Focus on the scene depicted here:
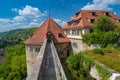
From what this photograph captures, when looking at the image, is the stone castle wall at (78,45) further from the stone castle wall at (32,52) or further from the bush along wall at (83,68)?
the stone castle wall at (32,52)

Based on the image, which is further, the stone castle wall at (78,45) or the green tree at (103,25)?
the stone castle wall at (78,45)

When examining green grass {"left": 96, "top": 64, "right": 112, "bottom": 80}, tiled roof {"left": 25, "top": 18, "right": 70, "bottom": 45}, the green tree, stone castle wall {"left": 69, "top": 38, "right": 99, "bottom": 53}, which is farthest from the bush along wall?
the green tree

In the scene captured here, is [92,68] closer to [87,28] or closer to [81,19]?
[87,28]

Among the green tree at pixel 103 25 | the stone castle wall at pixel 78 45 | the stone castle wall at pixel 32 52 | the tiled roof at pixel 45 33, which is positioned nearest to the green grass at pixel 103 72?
the stone castle wall at pixel 78 45

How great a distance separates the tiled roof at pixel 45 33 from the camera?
27.8 m

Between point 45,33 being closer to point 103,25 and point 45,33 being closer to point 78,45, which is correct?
point 78,45

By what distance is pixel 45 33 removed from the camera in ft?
93.1

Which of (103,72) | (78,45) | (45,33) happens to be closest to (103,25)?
(78,45)

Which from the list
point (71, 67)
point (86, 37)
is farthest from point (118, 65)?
point (86, 37)

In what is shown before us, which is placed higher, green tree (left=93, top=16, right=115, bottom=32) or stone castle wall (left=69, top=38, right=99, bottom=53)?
green tree (left=93, top=16, right=115, bottom=32)

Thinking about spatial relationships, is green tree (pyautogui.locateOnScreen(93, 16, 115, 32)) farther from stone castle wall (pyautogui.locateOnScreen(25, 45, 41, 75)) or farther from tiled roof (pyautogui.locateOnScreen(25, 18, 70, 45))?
stone castle wall (pyautogui.locateOnScreen(25, 45, 41, 75))

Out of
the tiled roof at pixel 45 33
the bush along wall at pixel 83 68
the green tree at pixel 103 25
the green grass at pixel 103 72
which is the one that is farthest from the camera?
the tiled roof at pixel 45 33

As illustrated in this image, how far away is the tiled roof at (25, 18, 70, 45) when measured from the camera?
2783cm

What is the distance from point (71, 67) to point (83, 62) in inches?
82.4
